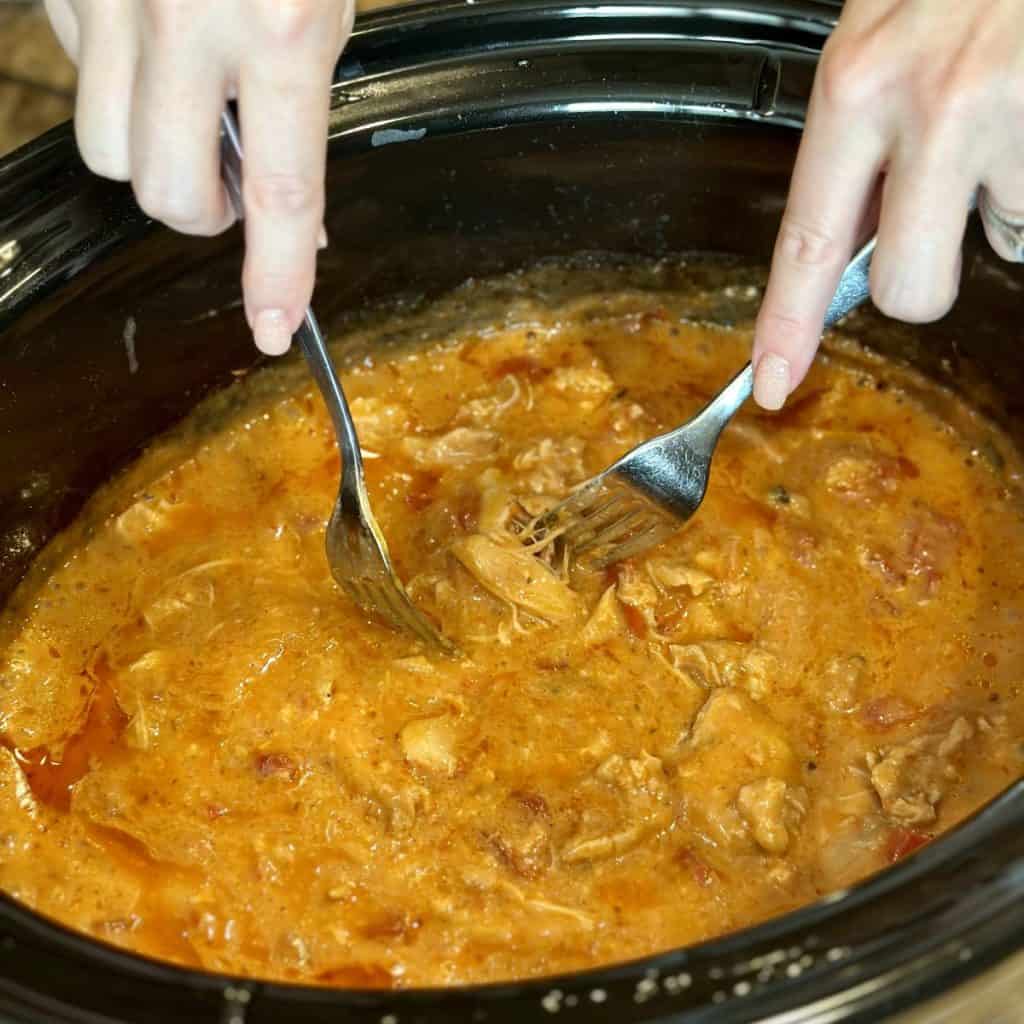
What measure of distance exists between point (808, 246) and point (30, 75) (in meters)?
1.64

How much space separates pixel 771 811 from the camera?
5.05ft

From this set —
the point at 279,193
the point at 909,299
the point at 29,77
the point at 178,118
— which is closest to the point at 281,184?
the point at 279,193

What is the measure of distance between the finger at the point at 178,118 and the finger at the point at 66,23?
172 millimetres

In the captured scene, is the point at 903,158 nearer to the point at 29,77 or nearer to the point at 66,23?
the point at 66,23

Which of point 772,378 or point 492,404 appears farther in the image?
point 492,404

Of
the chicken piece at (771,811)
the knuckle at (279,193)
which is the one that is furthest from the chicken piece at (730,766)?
the knuckle at (279,193)

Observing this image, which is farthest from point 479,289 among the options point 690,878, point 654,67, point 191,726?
point 690,878

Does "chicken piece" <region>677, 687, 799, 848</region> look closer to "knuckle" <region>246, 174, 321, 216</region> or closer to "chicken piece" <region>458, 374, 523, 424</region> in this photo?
"chicken piece" <region>458, 374, 523, 424</region>

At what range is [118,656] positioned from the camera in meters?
1.75

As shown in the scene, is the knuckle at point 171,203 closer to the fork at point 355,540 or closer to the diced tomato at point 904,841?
the fork at point 355,540

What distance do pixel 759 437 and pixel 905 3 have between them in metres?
0.78

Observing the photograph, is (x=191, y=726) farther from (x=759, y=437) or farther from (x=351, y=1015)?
(x=759, y=437)

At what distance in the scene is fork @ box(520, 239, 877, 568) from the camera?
1668 mm

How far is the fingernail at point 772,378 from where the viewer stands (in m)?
1.42
